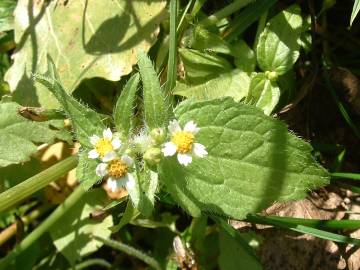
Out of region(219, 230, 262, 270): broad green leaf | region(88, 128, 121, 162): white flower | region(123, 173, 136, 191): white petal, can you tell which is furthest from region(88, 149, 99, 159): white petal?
region(219, 230, 262, 270): broad green leaf

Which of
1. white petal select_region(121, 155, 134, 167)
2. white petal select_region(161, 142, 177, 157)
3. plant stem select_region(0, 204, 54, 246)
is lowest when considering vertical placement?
plant stem select_region(0, 204, 54, 246)

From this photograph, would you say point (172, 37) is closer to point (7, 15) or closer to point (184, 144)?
point (184, 144)

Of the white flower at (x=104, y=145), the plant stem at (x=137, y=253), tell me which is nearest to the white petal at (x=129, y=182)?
the white flower at (x=104, y=145)

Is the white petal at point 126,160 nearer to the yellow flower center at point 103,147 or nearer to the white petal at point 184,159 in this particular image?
the yellow flower center at point 103,147

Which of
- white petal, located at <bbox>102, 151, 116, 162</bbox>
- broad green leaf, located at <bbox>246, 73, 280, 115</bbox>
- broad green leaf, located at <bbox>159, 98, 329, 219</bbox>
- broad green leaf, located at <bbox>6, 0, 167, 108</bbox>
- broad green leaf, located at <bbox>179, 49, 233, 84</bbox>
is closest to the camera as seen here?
white petal, located at <bbox>102, 151, 116, 162</bbox>

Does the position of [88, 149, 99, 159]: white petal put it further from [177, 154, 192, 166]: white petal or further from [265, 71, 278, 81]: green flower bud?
[265, 71, 278, 81]: green flower bud

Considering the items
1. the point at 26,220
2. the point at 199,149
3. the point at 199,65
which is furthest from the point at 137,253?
the point at 199,65
